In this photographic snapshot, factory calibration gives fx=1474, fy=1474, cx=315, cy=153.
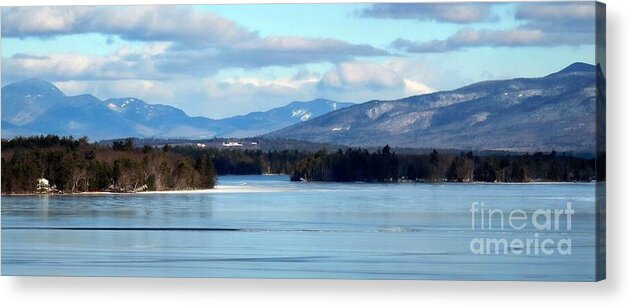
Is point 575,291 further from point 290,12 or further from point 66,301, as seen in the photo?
point 66,301

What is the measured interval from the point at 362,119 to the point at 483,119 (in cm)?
161

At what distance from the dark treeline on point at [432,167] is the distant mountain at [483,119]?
0.47ft

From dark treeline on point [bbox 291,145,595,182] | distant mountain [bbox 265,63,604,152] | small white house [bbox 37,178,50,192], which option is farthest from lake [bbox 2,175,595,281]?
distant mountain [bbox 265,63,604,152]

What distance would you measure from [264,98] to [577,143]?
4.25 metres

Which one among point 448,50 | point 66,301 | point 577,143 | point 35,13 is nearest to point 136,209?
point 66,301

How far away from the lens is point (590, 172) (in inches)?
706

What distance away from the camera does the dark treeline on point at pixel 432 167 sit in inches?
744

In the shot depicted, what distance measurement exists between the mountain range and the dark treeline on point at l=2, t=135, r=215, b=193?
7.4 inches

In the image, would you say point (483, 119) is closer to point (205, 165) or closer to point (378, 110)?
point (378, 110)

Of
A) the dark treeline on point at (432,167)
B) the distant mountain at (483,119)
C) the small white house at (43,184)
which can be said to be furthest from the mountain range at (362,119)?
the small white house at (43,184)

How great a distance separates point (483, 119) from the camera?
1934 cm

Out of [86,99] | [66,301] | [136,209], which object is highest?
[86,99]

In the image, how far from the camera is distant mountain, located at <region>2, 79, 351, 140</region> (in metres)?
19.5
